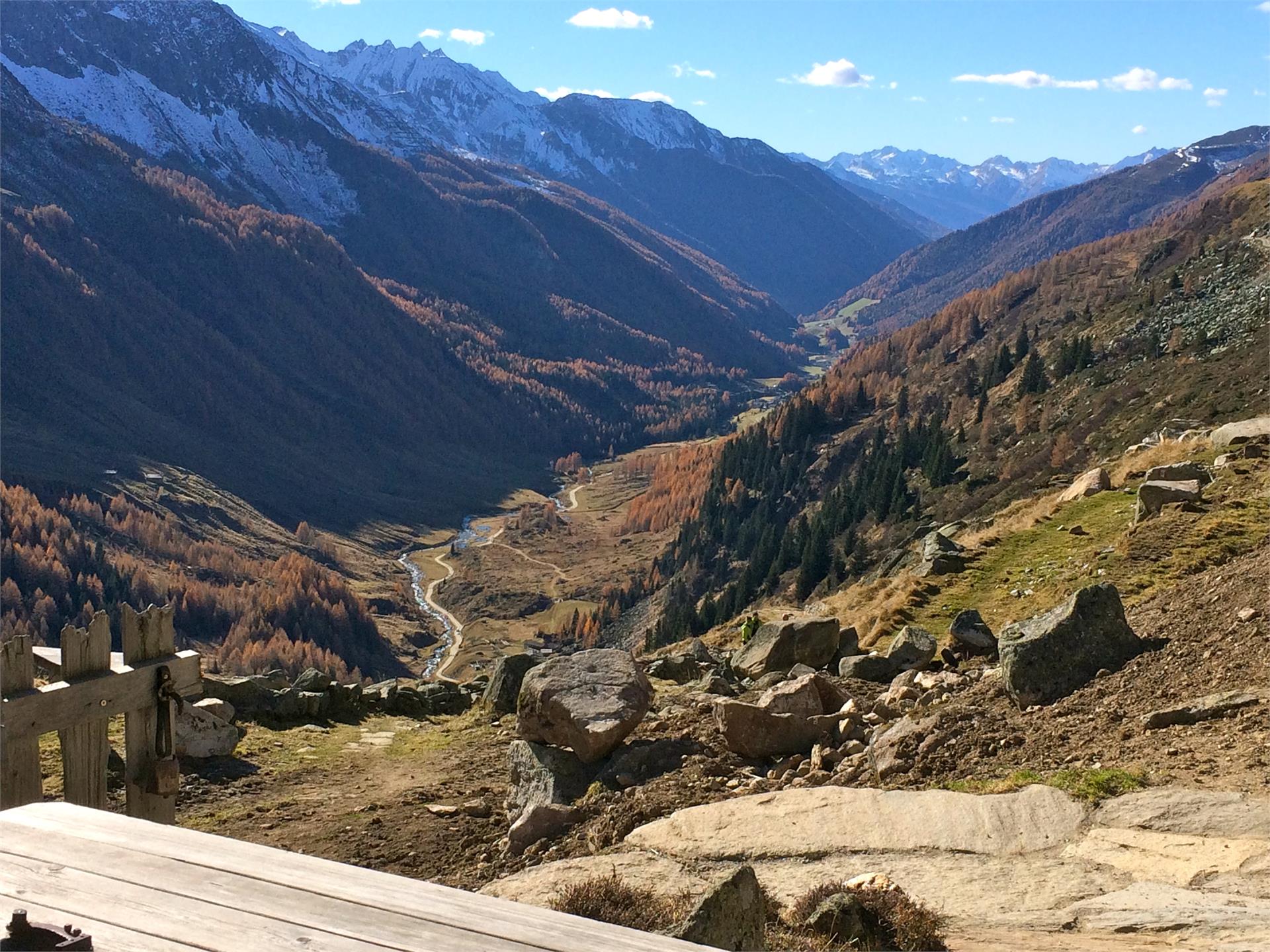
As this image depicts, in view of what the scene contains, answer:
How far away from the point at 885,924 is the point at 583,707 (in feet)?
27.0

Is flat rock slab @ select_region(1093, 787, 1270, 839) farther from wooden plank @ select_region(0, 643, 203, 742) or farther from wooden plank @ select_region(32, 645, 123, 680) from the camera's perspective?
wooden plank @ select_region(32, 645, 123, 680)

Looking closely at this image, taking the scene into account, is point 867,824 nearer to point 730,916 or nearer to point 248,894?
point 730,916

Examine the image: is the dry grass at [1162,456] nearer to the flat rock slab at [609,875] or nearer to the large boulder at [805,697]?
the large boulder at [805,697]

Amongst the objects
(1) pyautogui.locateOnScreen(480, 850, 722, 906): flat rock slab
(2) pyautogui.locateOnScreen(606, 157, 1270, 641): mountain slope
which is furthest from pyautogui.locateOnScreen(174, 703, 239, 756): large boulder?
(2) pyautogui.locateOnScreen(606, 157, 1270, 641): mountain slope

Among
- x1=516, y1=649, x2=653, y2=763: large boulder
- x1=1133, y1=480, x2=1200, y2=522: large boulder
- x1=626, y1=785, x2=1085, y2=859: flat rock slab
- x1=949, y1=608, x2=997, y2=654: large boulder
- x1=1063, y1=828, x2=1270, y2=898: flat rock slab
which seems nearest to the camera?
x1=1063, y1=828, x2=1270, y2=898: flat rock slab

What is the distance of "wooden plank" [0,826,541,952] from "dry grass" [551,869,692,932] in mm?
3288

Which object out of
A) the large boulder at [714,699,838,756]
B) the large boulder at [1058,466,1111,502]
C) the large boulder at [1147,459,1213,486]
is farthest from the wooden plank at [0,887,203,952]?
the large boulder at [1058,466,1111,502]

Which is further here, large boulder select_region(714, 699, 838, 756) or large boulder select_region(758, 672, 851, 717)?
large boulder select_region(758, 672, 851, 717)

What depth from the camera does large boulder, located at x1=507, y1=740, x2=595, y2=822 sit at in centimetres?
1469

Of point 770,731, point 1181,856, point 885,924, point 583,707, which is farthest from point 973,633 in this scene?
point 885,924

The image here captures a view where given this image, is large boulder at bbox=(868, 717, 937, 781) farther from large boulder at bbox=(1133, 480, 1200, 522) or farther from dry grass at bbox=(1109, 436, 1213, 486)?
dry grass at bbox=(1109, 436, 1213, 486)

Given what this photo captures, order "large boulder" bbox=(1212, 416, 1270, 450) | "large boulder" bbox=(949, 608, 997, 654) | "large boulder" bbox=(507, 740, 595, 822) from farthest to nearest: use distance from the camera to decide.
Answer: "large boulder" bbox=(1212, 416, 1270, 450), "large boulder" bbox=(949, 608, 997, 654), "large boulder" bbox=(507, 740, 595, 822)

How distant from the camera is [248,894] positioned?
15.1 ft

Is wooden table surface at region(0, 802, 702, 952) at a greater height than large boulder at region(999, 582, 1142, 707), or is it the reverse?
wooden table surface at region(0, 802, 702, 952)
